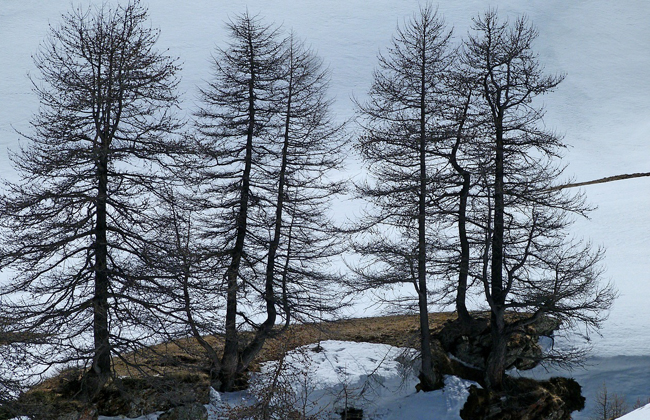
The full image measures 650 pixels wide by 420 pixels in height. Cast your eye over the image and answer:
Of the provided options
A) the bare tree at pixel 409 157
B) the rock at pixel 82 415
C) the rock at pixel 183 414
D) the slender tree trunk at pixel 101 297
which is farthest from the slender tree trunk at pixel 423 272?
the rock at pixel 82 415

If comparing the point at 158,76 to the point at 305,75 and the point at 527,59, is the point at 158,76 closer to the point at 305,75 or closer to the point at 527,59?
the point at 305,75

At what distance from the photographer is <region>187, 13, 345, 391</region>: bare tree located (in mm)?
18547

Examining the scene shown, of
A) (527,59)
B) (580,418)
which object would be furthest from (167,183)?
(580,418)

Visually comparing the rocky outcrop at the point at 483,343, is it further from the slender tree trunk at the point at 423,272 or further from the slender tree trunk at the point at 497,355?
the slender tree trunk at the point at 423,272

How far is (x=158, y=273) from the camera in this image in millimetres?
16172

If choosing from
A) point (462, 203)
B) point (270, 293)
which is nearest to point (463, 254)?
point (462, 203)

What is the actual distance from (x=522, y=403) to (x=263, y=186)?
10.1m

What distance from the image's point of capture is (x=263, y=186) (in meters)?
19.2

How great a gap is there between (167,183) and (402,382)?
30.1ft

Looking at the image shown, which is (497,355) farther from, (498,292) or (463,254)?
(463,254)

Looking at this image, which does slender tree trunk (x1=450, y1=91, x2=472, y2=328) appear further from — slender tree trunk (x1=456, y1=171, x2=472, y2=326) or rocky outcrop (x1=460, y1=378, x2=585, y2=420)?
rocky outcrop (x1=460, y1=378, x2=585, y2=420)

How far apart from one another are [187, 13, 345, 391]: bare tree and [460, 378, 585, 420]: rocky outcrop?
525 centimetres

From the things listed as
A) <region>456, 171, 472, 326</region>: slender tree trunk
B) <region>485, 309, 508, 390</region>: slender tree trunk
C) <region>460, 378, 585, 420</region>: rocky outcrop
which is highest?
<region>456, 171, 472, 326</region>: slender tree trunk

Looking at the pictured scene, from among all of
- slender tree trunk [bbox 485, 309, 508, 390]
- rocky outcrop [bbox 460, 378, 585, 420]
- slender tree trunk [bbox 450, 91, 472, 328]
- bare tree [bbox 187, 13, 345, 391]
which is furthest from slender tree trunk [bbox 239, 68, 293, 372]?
slender tree trunk [bbox 485, 309, 508, 390]
